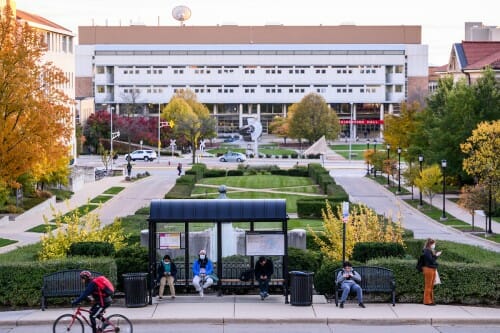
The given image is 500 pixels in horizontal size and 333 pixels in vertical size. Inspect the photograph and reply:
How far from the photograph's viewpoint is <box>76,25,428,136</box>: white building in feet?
493

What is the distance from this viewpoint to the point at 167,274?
965 inches

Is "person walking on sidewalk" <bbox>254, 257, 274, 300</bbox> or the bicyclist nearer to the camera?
the bicyclist

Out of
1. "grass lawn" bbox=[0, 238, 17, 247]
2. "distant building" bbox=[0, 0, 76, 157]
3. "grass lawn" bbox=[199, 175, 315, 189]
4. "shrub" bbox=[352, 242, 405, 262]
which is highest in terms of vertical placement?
"distant building" bbox=[0, 0, 76, 157]

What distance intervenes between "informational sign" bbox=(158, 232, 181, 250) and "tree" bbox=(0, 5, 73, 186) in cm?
2107

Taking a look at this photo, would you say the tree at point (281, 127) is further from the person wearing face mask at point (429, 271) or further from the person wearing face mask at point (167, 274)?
the person wearing face mask at point (429, 271)

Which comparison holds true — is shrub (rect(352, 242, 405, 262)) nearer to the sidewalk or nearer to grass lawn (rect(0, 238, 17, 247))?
the sidewalk

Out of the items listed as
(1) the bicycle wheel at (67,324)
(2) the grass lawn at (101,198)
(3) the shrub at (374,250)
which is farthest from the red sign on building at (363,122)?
(1) the bicycle wheel at (67,324)

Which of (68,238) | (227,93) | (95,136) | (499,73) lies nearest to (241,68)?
(227,93)

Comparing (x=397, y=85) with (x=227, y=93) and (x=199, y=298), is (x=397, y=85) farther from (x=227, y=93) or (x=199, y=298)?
(x=199, y=298)

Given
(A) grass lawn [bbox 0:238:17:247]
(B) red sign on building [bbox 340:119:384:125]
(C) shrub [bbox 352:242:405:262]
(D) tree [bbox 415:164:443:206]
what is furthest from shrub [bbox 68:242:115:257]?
(B) red sign on building [bbox 340:119:384:125]

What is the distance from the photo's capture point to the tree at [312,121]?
396 ft

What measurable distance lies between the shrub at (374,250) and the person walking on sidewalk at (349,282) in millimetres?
3610

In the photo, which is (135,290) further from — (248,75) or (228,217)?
(248,75)

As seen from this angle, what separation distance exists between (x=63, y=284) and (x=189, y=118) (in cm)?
8767
